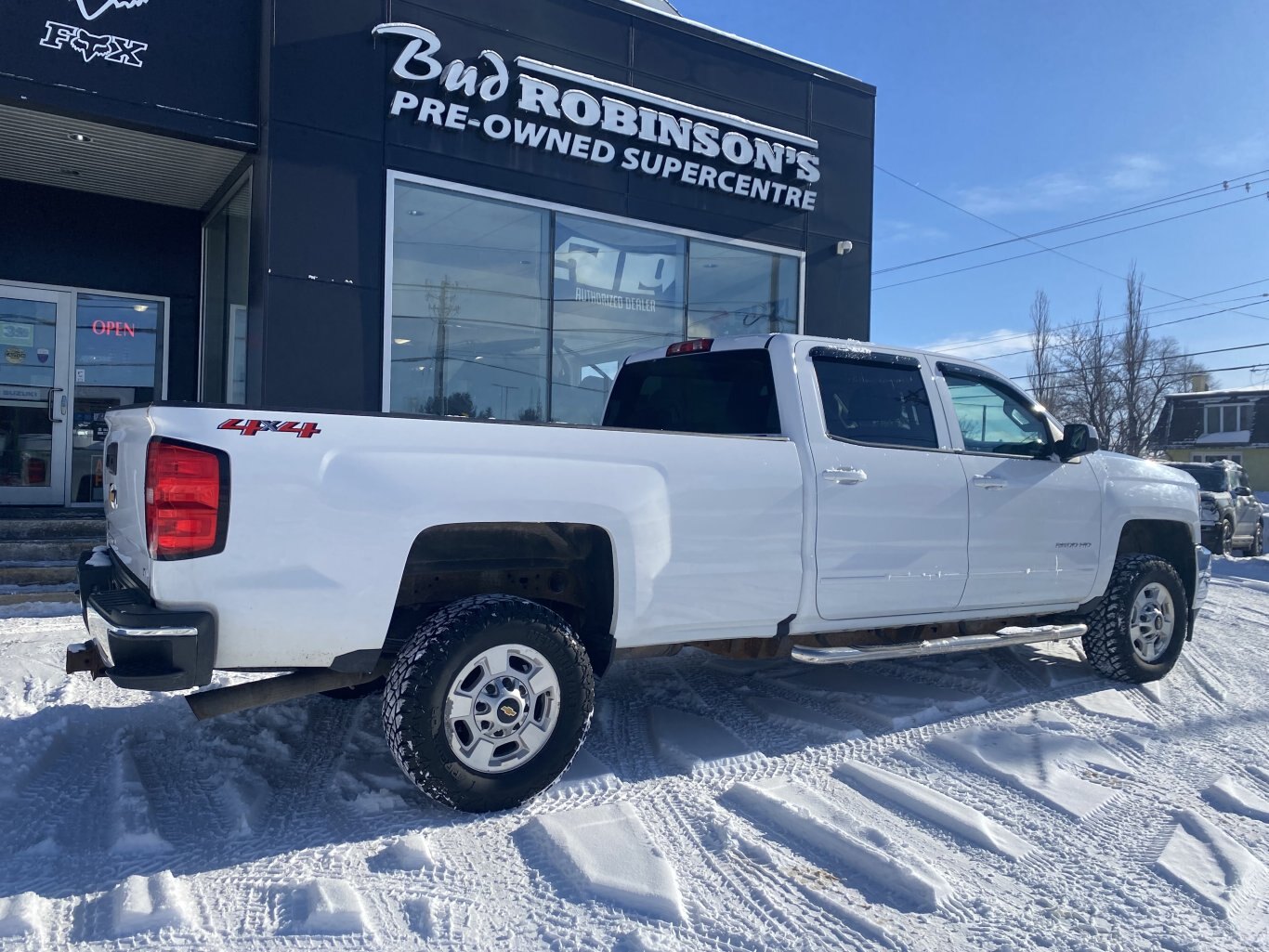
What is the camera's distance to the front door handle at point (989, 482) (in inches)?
200

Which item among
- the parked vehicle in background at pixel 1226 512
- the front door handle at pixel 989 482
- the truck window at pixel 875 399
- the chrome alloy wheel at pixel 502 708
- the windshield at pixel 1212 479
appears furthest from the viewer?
the windshield at pixel 1212 479

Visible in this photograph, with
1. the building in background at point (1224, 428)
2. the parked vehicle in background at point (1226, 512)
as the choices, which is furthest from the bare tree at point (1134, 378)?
the parked vehicle in background at point (1226, 512)

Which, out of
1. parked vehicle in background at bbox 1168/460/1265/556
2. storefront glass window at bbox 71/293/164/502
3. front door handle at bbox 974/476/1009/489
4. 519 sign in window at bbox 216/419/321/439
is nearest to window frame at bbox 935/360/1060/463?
front door handle at bbox 974/476/1009/489

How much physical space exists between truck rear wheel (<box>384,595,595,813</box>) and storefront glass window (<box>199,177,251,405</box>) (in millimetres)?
6511

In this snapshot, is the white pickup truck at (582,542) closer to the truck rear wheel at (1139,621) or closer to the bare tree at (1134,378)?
the truck rear wheel at (1139,621)

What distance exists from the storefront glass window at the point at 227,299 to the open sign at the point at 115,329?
29.4 inches

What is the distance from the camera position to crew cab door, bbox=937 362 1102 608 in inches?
202

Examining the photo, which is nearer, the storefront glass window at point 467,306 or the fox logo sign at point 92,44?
the fox logo sign at point 92,44

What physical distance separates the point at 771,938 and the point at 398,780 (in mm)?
1766

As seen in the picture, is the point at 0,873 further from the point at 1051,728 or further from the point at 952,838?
the point at 1051,728

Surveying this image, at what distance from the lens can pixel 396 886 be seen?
9.81 ft

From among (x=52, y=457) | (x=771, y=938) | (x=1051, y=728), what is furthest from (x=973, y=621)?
(x=52, y=457)

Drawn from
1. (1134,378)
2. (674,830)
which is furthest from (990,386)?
(1134,378)

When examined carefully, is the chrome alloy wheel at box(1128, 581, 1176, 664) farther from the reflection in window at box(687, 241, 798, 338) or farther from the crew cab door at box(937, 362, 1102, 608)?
the reflection in window at box(687, 241, 798, 338)
